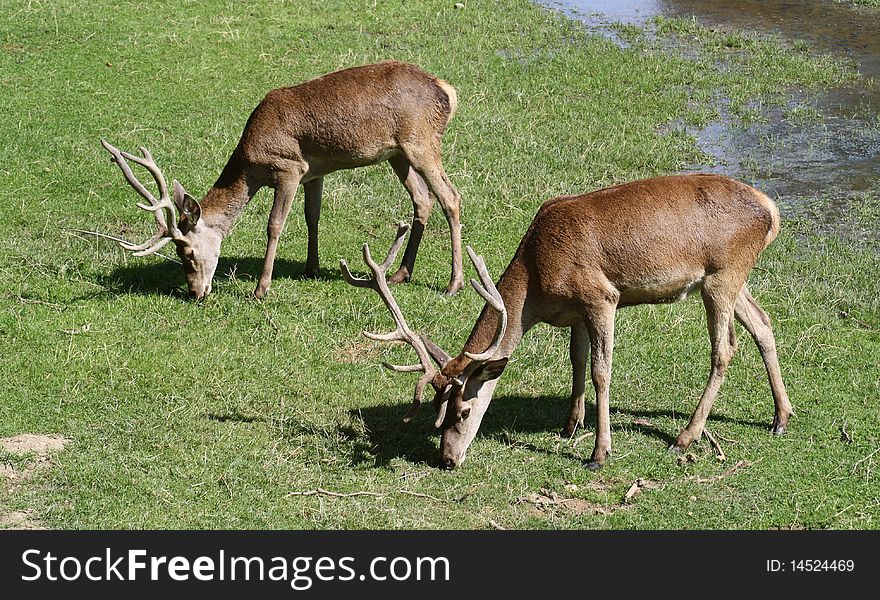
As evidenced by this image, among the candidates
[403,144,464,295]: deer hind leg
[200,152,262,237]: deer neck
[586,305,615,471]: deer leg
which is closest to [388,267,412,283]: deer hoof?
[403,144,464,295]: deer hind leg

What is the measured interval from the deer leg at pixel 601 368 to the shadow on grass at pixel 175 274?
11.8 ft

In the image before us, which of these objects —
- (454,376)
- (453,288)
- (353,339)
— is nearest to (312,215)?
(453,288)

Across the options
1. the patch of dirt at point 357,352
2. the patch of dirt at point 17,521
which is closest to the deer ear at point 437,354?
the patch of dirt at point 357,352

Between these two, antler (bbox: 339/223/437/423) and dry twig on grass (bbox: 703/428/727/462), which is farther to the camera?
dry twig on grass (bbox: 703/428/727/462)

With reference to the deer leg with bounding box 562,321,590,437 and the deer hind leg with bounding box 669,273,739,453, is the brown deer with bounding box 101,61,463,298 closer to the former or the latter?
the deer leg with bounding box 562,321,590,437

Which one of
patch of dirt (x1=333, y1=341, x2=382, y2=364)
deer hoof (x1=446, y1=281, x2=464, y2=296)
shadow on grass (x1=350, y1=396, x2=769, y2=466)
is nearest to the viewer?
shadow on grass (x1=350, y1=396, x2=769, y2=466)

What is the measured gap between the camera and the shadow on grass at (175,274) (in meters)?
10.3

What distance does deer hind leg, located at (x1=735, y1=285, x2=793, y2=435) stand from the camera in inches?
322

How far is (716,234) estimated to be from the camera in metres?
7.68

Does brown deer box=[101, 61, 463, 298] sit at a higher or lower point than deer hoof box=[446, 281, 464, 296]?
Result: higher

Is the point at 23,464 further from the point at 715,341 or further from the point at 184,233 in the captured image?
the point at 715,341

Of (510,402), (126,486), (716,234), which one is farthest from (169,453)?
(716,234)

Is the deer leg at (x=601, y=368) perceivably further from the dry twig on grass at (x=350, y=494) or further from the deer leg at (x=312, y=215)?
the deer leg at (x=312, y=215)

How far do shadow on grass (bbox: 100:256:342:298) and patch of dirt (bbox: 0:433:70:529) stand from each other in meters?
2.62
